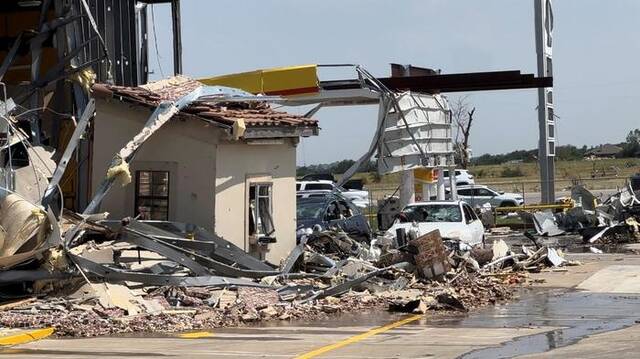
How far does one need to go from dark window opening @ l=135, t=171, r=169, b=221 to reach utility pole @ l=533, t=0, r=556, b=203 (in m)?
20.3

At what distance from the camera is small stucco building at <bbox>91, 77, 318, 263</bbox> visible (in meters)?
19.1

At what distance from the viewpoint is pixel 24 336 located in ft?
41.2

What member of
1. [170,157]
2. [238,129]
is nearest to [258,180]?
[238,129]

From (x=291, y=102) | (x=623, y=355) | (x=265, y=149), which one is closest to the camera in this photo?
(x=623, y=355)

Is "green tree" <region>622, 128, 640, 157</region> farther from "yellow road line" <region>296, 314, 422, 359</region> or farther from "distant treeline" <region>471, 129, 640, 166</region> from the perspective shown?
"yellow road line" <region>296, 314, 422, 359</region>

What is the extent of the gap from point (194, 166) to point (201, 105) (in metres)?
1.47

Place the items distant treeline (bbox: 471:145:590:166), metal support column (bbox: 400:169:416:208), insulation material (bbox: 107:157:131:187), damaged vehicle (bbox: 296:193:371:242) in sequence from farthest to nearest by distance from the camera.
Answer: distant treeline (bbox: 471:145:590:166) → metal support column (bbox: 400:169:416:208) → damaged vehicle (bbox: 296:193:371:242) → insulation material (bbox: 107:157:131:187)

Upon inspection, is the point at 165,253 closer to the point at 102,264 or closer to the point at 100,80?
the point at 102,264

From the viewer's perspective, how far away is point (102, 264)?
15.5 meters

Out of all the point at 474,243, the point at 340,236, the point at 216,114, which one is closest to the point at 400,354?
the point at 216,114

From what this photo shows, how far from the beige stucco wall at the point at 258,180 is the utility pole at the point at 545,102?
17.3m

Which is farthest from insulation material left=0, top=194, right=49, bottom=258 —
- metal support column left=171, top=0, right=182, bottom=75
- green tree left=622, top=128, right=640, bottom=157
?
green tree left=622, top=128, right=640, bottom=157

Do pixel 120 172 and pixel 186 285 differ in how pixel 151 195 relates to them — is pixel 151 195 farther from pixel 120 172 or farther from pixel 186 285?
pixel 186 285

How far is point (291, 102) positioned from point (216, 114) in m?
10.9
